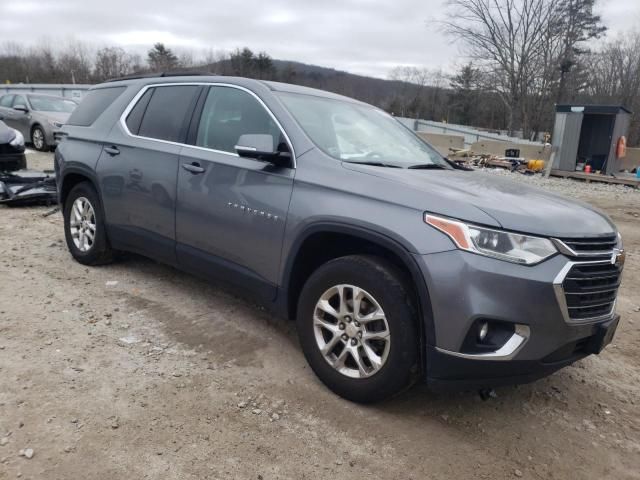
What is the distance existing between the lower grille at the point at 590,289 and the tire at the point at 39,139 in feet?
46.9

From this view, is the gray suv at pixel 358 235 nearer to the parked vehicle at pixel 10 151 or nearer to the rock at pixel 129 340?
the rock at pixel 129 340

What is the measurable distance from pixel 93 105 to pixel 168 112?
1.29 m

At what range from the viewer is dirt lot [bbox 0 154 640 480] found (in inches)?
89.8

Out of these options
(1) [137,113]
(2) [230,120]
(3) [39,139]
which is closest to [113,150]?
(1) [137,113]

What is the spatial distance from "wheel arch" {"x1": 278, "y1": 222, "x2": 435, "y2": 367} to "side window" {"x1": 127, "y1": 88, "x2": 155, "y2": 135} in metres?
2.11

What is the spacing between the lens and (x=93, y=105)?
4734 mm

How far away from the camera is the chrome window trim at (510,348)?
89.6 inches

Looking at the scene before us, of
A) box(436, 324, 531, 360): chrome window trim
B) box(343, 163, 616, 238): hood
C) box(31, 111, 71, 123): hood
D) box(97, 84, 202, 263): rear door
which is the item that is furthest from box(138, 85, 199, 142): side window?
box(31, 111, 71, 123): hood

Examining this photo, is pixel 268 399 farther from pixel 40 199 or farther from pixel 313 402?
pixel 40 199

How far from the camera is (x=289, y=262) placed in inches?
116

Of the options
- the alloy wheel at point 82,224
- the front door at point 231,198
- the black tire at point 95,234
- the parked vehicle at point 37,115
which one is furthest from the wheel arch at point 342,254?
the parked vehicle at point 37,115

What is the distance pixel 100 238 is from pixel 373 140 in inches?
106

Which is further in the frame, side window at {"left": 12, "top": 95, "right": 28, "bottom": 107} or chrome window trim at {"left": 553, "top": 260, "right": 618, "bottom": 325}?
side window at {"left": 12, "top": 95, "right": 28, "bottom": 107}

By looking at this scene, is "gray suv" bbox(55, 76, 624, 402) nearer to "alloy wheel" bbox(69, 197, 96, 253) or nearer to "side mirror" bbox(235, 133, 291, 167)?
"side mirror" bbox(235, 133, 291, 167)
